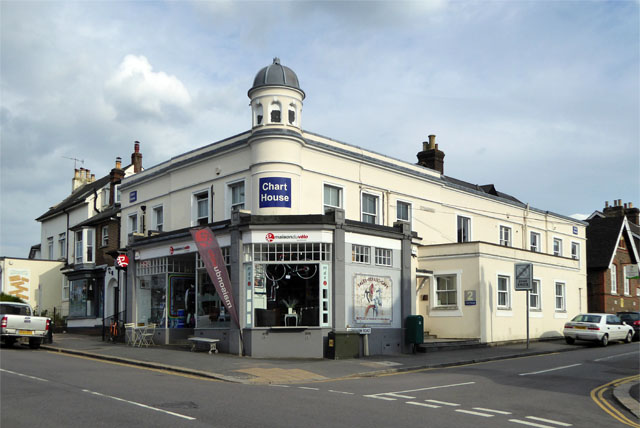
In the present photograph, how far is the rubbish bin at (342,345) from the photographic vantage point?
20.9 meters

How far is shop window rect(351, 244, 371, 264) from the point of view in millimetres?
22703

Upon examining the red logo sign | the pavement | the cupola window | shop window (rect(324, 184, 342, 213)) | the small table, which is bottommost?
the pavement

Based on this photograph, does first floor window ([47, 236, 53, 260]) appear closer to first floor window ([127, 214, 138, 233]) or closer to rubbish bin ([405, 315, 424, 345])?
first floor window ([127, 214, 138, 233])

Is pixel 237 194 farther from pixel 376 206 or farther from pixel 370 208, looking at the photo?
pixel 376 206

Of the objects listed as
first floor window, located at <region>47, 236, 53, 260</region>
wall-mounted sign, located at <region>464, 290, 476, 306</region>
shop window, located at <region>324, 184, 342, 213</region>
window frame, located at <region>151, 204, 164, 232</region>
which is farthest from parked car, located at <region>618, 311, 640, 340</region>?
first floor window, located at <region>47, 236, 53, 260</region>

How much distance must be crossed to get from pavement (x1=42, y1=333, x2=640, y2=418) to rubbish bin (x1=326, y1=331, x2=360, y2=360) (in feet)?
1.39

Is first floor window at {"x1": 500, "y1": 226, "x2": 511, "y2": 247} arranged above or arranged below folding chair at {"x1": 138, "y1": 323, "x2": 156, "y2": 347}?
above

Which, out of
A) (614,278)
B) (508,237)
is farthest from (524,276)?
(614,278)

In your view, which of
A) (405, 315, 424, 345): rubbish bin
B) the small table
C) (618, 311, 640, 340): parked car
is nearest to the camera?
the small table

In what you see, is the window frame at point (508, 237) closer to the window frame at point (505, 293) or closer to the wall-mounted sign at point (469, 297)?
the window frame at point (505, 293)

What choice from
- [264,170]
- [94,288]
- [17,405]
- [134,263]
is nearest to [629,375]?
[264,170]

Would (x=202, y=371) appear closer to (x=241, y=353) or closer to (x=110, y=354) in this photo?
(x=241, y=353)

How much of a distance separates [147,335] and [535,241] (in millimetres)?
24005

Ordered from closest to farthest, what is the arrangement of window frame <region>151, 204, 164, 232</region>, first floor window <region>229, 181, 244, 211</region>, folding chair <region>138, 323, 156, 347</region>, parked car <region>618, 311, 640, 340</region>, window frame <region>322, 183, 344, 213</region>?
folding chair <region>138, 323, 156, 347</region>
first floor window <region>229, 181, 244, 211</region>
window frame <region>322, 183, 344, 213</region>
window frame <region>151, 204, 164, 232</region>
parked car <region>618, 311, 640, 340</region>
